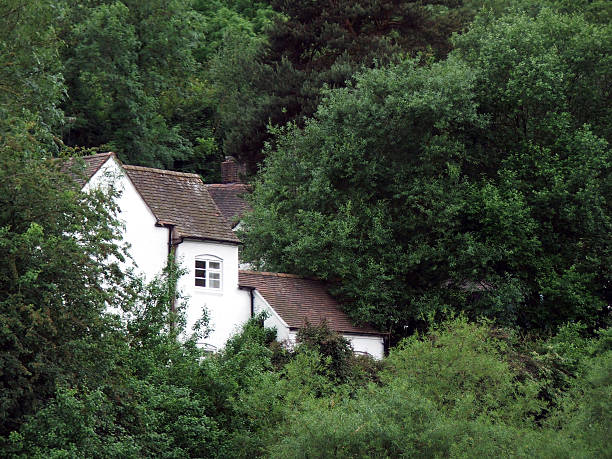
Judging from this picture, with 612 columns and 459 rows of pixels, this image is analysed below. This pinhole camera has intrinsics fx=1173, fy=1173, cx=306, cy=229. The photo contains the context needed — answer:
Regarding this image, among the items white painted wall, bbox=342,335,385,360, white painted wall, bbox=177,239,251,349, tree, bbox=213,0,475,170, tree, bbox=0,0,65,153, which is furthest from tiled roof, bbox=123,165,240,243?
tree, bbox=213,0,475,170

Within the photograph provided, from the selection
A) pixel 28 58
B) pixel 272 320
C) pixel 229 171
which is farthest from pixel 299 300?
pixel 229 171

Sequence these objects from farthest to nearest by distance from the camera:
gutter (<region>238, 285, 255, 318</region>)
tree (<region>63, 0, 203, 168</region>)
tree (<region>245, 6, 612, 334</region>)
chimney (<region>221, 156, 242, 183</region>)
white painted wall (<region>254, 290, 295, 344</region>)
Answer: chimney (<region>221, 156, 242, 183</region>) → tree (<region>63, 0, 203, 168</region>) → tree (<region>245, 6, 612, 334</region>) → gutter (<region>238, 285, 255, 318</region>) → white painted wall (<region>254, 290, 295, 344</region>)

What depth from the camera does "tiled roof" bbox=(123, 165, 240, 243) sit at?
38.4 m

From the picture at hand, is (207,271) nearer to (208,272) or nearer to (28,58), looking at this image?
(208,272)

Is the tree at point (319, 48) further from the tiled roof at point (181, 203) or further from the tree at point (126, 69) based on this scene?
the tiled roof at point (181, 203)

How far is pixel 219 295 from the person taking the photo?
129ft

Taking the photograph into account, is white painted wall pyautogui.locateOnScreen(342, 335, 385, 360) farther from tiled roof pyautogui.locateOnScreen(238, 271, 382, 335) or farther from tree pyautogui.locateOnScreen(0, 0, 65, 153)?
tree pyautogui.locateOnScreen(0, 0, 65, 153)

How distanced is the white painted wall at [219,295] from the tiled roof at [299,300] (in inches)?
25.9

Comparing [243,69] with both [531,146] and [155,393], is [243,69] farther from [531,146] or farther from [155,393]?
[155,393]

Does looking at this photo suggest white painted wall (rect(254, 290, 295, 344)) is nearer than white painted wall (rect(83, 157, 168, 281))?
No

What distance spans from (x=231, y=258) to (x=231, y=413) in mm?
13081

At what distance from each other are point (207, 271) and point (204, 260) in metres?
0.38

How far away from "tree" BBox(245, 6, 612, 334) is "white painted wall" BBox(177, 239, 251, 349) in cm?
358

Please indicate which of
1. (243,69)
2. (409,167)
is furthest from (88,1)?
(409,167)
